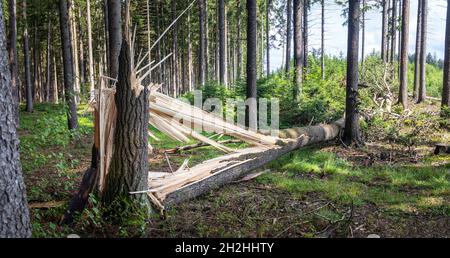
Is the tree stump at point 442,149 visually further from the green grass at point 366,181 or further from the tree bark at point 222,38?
the tree bark at point 222,38

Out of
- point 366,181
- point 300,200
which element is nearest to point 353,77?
point 366,181

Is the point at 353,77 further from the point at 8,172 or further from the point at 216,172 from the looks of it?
the point at 8,172

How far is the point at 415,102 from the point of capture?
2028 centimetres

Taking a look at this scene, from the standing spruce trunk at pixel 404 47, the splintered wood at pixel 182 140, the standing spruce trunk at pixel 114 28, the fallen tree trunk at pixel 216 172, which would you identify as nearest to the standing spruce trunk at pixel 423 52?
the standing spruce trunk at pixel 404 47

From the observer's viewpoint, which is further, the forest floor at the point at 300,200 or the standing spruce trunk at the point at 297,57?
the standing spruce trunk at the point at 297,57

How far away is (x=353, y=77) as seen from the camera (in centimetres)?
946

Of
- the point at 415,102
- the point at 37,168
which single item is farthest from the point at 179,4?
the point at 37,168

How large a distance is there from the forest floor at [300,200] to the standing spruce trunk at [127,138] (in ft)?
1.35

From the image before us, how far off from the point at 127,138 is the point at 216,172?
6.07 feet

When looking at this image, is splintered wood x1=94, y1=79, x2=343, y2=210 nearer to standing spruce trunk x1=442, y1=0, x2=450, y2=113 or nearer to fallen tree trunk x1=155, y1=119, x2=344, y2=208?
fallen tree trunk x1=155, y1=119, x2=344, y2=208

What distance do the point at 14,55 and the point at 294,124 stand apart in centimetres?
1257

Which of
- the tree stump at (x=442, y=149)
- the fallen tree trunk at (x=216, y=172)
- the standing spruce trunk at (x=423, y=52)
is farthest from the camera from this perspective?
the standing spruce trunk at (x=423, y=52)

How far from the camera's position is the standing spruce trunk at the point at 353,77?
366 inches
